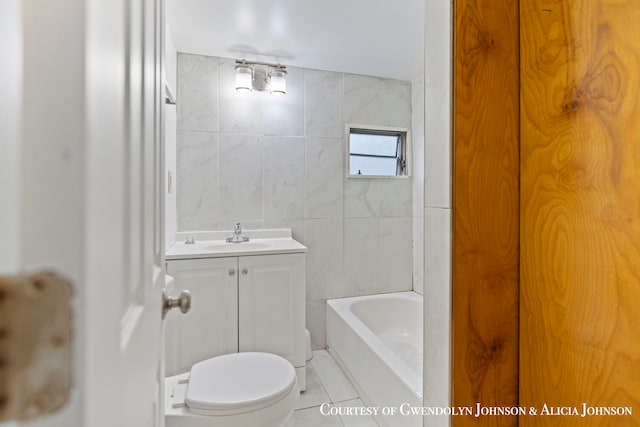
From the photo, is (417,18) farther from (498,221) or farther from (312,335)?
(312,335)

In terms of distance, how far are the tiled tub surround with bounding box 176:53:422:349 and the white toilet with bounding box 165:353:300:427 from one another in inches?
43.5

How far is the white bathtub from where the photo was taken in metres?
1.47

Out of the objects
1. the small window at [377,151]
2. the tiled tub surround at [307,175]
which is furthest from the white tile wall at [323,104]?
the small window at [377,151]

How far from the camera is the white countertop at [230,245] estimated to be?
5.95 ft

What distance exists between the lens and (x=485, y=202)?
32.2 inches

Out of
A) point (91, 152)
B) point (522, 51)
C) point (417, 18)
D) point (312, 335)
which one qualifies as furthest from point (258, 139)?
point (91, 152)

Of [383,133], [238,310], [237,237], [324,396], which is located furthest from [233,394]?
[383,133]

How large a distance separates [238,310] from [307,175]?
1.14m

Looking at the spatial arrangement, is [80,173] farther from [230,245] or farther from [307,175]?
[307,175]

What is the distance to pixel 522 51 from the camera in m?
0.83

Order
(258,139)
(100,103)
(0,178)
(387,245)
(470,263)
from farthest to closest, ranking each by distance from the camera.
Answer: (387,245) → (258,139) → (470,263) → (100,103) → (0,178)

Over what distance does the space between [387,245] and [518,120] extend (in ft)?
6.21

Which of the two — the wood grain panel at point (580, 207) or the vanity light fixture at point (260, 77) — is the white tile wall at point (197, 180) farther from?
the wood grain panel at point (580, 207)

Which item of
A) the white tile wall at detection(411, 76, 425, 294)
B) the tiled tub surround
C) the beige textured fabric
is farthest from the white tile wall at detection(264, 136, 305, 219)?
the beige textured fabric
